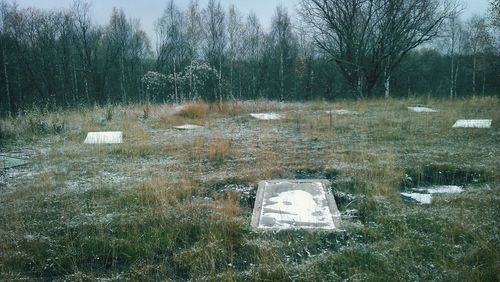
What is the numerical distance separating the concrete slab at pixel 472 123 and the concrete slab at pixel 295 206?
5.06m

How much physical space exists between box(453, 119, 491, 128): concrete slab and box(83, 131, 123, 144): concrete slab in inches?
273

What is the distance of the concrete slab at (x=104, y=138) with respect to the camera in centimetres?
754

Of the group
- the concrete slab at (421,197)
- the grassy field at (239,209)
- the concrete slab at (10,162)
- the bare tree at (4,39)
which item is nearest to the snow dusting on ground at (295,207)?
the grassy field at (239,209)

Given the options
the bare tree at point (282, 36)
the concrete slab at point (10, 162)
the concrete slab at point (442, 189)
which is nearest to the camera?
the concrete slab at point (442, 189)

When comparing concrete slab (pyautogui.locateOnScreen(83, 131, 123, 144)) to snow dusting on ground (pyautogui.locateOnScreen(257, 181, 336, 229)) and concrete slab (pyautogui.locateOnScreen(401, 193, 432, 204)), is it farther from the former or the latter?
concrete slab (pyautogui.locateOnScreen(401, 193, 432, 204))

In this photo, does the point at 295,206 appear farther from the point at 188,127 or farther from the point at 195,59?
the point at 195,59

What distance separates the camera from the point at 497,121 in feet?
26.9

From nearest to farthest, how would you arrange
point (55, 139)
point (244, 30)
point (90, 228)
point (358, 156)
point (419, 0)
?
point (90, 228), point (358, 156), point (55, 139), point (419, 0), point (244, 30)

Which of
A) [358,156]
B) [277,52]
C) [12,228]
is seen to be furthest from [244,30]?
[12,228]

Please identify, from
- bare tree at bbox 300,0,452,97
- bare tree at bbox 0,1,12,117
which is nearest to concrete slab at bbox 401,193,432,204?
bare tree at bbox 300,0,452,97

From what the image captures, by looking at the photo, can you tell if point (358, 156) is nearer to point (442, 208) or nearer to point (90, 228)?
point (442, 208)

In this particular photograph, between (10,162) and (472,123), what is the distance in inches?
340

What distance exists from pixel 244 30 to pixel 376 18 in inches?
805

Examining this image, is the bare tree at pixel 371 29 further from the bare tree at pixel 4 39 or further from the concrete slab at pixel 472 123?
the bare tree at pixel 4 39
